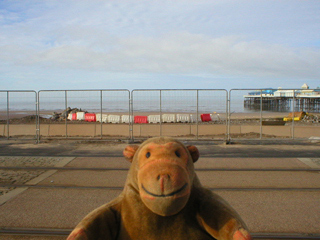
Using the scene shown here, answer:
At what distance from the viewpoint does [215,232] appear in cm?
224

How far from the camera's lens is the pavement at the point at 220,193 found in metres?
4.41

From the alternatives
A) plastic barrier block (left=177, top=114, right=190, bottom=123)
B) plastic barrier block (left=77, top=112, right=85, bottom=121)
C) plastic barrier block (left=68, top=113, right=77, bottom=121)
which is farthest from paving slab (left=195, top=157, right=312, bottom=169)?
plastic barrier block (left=68, top=113, right=77, bottom=121)

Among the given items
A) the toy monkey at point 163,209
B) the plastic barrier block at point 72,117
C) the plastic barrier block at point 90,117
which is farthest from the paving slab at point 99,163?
the plastic barrier block at point 72,117

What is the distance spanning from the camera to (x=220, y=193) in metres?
5.75

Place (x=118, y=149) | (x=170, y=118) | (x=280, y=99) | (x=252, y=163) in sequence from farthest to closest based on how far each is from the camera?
(x=280, y=99) < (x=170, y=118) < (x=118, y=149) < (x=252, y=163)

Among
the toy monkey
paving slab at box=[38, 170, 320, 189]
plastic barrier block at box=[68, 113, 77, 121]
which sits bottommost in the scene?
paving slab at box=[38, 170, 320, 189]

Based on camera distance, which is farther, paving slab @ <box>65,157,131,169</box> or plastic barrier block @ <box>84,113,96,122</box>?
plastic barrier block @ <box>84,113,96,122</box>

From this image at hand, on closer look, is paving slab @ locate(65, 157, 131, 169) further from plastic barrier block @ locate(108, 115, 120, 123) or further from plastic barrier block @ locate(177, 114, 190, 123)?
plastic barrier block @ locate(177, 114, 190, 123)

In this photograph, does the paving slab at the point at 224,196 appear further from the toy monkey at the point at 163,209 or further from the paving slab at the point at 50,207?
the toy monkey at the point at 163,209

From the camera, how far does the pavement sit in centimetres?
441

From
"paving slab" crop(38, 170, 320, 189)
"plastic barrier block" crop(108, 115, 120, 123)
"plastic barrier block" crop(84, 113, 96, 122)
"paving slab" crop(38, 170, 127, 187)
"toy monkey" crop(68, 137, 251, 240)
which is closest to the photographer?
"toy monkey" crop(68, 137, 251, 240)

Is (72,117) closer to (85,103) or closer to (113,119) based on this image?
(113,119)

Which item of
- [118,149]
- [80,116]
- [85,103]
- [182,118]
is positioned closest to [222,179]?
[118,149]

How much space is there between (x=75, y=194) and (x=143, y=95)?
335 inches
